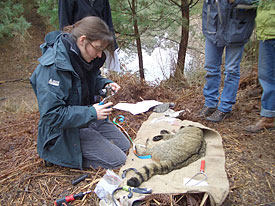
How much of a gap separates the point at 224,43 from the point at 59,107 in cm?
218

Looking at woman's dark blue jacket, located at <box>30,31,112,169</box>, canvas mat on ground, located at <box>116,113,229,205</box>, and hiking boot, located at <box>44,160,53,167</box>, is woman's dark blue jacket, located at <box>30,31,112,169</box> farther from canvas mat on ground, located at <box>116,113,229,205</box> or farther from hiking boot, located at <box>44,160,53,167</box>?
canvas mat on ground, located at <box>116,113,229,205</box>

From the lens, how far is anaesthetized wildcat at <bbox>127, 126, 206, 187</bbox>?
78.2 inches

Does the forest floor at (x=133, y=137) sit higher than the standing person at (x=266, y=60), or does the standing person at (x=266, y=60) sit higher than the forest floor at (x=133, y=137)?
the standing person at (x=266, y=60)

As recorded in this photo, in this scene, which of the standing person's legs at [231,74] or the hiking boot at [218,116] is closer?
the standing person's legs at [231,74]

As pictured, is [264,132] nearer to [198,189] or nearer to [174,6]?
[198,189]

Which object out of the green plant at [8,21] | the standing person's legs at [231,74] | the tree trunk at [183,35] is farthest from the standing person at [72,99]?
the green plant at [8,21]

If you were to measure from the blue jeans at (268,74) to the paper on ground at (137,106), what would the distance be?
5.19 feet

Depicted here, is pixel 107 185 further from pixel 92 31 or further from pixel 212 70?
pixel 212 70

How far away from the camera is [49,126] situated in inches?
83.2

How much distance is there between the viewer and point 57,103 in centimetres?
190

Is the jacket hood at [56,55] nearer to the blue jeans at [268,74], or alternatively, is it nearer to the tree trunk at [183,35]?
the blue jeans at [268,74]

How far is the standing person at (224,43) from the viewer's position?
2.72 meters

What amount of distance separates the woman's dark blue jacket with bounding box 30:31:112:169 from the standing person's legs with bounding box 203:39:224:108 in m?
1.89

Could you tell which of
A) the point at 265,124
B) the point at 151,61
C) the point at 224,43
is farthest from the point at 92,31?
the point at 151,61
